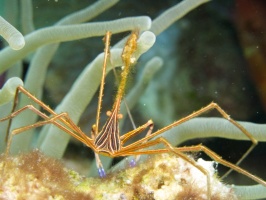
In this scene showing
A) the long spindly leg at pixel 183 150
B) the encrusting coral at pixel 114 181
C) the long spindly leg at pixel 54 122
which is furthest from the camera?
the long spindly leg at pixel 54 122

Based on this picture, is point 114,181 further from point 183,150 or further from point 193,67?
point 193,67

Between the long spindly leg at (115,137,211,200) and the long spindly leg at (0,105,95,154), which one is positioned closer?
the long spindly leg at (115,137,211,200)

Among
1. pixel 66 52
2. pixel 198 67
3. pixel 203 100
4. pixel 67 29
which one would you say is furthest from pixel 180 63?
pixel 67 29

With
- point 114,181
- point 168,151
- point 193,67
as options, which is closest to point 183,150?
point 168,151

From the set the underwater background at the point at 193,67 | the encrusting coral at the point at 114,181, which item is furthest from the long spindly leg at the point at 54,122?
the underwater background at the point at 193,67

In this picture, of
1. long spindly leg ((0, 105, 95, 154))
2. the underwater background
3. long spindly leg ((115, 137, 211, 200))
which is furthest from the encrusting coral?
the underwater background

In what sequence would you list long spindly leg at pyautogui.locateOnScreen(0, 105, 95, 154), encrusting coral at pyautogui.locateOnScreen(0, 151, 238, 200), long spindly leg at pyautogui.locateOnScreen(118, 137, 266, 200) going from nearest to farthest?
encrusting coral at pyautogui.locateOnScreen(0, 151, 238, 200) < long spindly leg at pyautogui.locateOnScreen(118, 137, 266, 200) < long spindly leg at pyautogui.locateOnScreen(0, 105, 95, 154)

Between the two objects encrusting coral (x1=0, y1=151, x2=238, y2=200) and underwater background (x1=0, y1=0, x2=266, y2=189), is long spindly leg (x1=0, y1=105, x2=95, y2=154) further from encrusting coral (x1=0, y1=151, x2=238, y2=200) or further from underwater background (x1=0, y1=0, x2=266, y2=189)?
underwater background (x1=0, y1=0, x2=266, y2=189)

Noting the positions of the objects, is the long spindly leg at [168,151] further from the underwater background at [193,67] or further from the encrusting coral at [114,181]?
the underwater background at [193,67]
